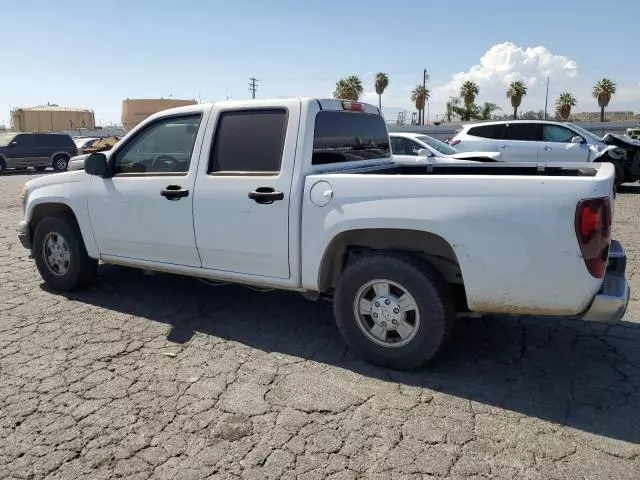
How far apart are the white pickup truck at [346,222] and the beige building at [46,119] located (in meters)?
49.1

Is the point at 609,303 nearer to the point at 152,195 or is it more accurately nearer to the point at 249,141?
the point at 249,141

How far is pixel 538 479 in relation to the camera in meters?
2.48

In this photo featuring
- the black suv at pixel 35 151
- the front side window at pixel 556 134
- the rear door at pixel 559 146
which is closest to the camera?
the rear door at pixel 559 146

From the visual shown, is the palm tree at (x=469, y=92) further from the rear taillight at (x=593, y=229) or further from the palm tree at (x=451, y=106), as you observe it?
the rear taillight at (x=593, y=229)

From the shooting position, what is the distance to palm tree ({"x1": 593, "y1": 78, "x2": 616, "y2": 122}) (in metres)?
58.8

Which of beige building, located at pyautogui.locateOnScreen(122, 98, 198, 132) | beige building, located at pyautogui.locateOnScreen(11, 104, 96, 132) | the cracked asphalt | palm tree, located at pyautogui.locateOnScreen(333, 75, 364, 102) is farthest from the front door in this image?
palm tree, located at pyautogui.locateOnScreen(333, 75, 364, 102)

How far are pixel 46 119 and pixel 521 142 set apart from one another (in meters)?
47.4

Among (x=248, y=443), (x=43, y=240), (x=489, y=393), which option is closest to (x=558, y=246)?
(x=489, y=393)

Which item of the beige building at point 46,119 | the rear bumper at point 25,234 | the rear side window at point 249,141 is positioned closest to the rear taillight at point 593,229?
the rear side window at point 249,141

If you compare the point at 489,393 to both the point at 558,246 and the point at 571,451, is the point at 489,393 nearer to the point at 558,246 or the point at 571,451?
the point at 571,451

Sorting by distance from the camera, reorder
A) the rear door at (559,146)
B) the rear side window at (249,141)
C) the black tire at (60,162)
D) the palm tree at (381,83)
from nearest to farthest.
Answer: the rear side window at (249,141), the rear door at (559,146), the black tire at (60,162), the palm tree at (381,83)

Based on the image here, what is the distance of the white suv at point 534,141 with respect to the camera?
12.5m

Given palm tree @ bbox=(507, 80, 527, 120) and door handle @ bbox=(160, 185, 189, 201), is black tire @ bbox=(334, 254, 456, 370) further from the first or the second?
palm tree @ bbox=(507, 80, 527, 120)

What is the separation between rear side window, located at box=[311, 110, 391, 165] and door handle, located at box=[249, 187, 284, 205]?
36 centimetres
